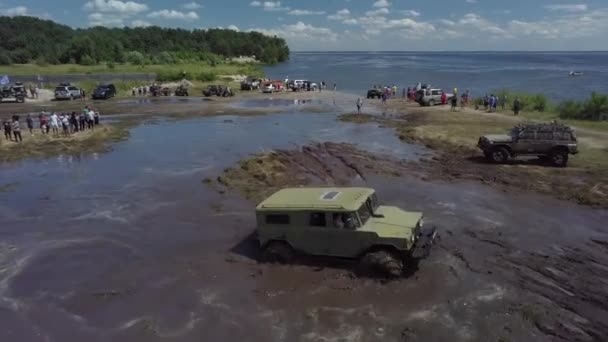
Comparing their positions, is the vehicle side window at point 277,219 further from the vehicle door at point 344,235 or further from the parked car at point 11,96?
the parked car at point 11,96

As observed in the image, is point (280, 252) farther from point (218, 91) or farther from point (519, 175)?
point (218, 91)

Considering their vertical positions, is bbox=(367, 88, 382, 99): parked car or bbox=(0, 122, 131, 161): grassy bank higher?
bbox=(367, 88, 382, 99): parked car

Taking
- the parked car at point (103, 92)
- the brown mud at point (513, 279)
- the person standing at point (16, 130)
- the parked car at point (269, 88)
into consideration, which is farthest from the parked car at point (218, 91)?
the brown mud at point (513, 279)

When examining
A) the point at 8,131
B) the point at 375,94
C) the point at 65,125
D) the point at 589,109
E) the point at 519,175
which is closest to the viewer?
the point at 519,175

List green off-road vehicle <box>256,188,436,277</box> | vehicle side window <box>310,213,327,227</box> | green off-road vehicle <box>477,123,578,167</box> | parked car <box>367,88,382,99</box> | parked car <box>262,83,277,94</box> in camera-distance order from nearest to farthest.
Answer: green off-road vehicle <box>256,188,436,277</box> < vehicle side window <box>310,213,327,227</box> < green off-road vehicle <box>477,123,578,167</box> < parked car <box>367,88,382,99</box> < parked car <box>262,83,277,94</box>

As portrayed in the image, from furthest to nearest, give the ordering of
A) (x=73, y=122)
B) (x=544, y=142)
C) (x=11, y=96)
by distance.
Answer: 1. (x=11, y=96)
2. (x=73, y=122)
3. (x=544, y=142)

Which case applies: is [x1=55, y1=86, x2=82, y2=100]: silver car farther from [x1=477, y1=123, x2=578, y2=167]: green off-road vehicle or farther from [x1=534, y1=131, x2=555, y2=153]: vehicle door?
[x1=534, y1=131, x2=555, y2=153]: vehicle door

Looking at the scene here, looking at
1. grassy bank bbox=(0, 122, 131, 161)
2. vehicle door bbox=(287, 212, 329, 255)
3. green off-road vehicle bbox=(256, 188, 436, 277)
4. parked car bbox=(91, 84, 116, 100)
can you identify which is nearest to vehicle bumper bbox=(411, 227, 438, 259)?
green off-road vehicle bbox=(256, 188, 436, 277)

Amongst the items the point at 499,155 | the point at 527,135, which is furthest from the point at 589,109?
the point at 499,155
